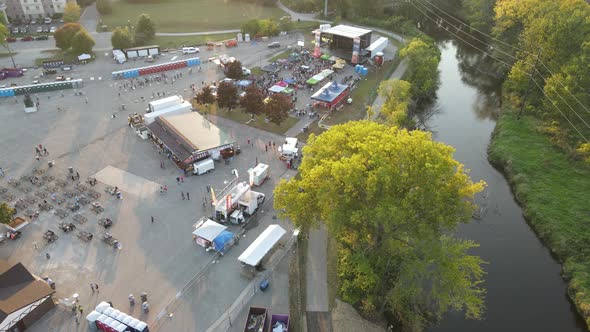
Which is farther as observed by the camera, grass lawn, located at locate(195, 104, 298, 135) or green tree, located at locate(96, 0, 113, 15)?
green tree, located at locate(96, 0, 113, 15)

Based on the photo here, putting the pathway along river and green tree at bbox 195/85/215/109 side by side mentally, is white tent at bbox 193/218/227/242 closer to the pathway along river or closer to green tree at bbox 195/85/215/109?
the pathway along river

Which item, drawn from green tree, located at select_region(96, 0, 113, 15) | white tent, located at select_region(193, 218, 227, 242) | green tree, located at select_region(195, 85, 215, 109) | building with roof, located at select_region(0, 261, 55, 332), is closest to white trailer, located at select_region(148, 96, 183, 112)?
green tree, located at select_region(195, 85, 215, 109)

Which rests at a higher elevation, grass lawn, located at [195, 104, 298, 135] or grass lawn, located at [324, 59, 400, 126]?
grass lawn, located at [324, 59, 400, 126]

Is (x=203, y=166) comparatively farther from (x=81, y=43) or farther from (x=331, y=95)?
(x=81, y=43)

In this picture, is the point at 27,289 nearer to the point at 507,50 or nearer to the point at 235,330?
Answer: the point at 235,330

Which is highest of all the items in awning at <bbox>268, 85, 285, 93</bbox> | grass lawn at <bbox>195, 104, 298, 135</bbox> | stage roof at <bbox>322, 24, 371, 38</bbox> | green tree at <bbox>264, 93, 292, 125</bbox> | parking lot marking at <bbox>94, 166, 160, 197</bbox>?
stage roof at <bbox>322, 24, 371, 38</bbox>

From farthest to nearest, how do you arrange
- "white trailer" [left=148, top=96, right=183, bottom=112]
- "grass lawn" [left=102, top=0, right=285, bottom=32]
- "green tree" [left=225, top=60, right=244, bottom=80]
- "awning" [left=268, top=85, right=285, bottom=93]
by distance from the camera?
"grass lawn" [left=102, top=0, right=285, bottom=32] → "green tree" [left=225, top=60, right=244, bottom=80] → "awning" [left=268, top=85, right=285, bottom=93] → "white trailer" [left=148, top=96, right=183, bottom=112]
